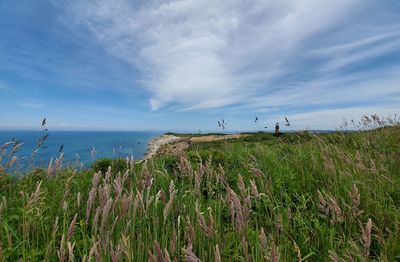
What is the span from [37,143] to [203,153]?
4.30 meters

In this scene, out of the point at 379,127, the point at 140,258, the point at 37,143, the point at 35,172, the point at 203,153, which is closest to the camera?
the point at 140,258

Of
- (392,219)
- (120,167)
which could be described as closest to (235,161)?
(120,167)

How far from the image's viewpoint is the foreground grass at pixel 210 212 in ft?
8.45

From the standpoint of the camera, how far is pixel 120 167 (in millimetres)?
7859

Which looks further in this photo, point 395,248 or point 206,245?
point 395,248

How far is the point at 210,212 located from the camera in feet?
7.43

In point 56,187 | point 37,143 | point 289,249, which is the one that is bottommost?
point 289,249

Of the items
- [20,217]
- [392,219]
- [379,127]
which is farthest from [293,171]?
[379,127]

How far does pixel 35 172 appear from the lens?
21.8 feet

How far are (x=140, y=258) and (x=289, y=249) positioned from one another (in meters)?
1.77

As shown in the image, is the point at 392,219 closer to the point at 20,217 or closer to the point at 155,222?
the point at 155,222

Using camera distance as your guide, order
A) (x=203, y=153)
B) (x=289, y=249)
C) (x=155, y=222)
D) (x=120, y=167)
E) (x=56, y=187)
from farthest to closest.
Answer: (x=203, y=153), (x=120, y=167), (x=56, y=187), (x=289, y=249), (x=155, y=222)

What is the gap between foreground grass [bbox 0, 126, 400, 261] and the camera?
8.45 feet

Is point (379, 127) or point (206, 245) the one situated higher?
point (379, 127)
